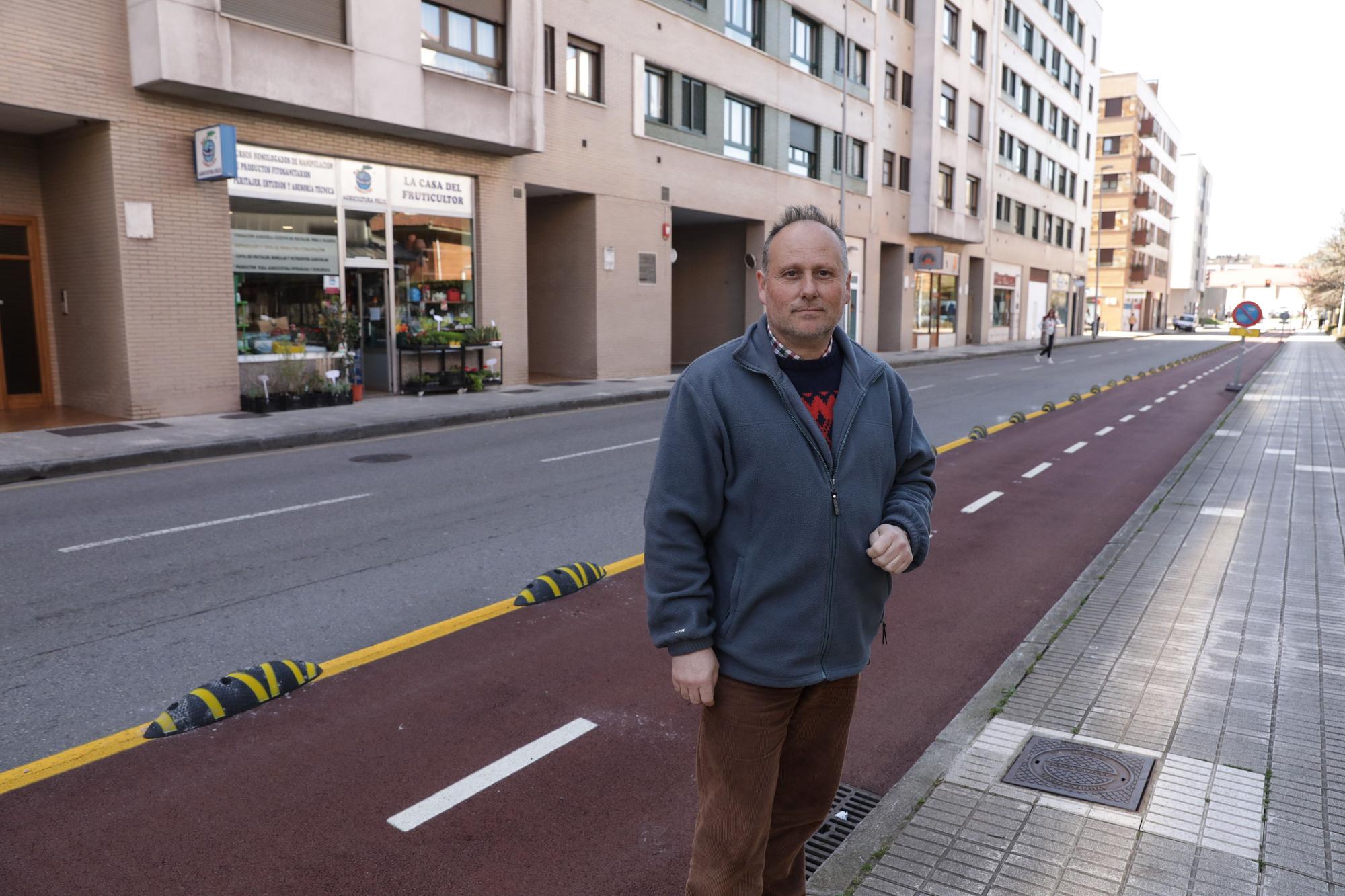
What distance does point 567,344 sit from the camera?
23.4 meters

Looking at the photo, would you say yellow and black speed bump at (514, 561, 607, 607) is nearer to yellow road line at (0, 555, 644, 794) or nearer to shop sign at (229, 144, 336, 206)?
yellow road line at (0, 555, 644, 794)

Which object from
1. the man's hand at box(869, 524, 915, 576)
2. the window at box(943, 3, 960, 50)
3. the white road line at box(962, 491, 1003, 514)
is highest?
the window at box(943, 3, 960, 50)

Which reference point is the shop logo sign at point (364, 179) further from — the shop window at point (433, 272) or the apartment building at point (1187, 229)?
the apartment building at point (1187, 229)

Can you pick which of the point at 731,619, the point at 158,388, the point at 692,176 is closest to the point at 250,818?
the point at 731,619

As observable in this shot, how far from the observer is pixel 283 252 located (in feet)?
53.8

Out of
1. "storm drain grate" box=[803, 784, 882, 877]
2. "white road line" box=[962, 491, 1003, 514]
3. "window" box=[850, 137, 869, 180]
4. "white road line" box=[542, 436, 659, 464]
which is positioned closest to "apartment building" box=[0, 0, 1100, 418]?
"window" box=[850, 137, 869, 180]

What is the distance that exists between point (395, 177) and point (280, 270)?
317cm

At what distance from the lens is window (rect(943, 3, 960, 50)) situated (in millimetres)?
39406

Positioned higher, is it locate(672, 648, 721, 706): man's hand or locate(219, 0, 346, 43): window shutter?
locate(219, 0, 346, 43): window shutter

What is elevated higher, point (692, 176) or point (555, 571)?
point (692, 176)

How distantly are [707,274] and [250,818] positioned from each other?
90.8 feet

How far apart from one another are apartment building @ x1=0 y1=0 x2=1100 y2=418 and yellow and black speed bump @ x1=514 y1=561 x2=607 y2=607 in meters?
10.8

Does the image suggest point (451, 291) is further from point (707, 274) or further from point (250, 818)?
point (250, 818)

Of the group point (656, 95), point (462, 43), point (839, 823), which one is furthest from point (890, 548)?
point (656, 95)
